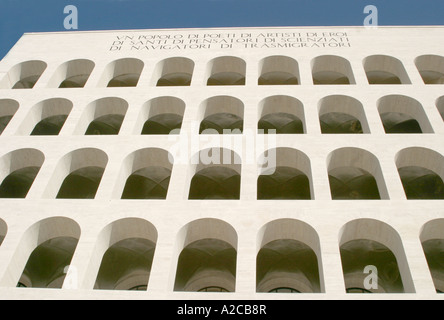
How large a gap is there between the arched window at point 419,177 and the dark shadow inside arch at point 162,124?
9.95m

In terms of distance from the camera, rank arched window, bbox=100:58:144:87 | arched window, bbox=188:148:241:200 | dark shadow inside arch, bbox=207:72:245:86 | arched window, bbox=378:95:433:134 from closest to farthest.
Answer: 1. arched window, bbox=378:95:433:134
2. arched window, bbox=188:148:241:200
3. arched window, bbox=100:58:144:87
4. dark shadow inside arch, bbox=207:72:245:86

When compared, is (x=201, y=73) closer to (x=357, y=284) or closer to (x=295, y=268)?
(x=295, y=268)

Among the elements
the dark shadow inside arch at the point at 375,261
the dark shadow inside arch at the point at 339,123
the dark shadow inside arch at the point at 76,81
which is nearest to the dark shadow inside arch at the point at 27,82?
the dark shadow inside arch at the point at 76,81

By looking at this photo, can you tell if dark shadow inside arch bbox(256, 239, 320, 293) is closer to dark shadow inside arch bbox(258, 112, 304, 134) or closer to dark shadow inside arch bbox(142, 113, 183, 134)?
dark shadow inside arch bbox(258, 112, 304, 134)

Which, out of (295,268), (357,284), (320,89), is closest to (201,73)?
(320,89)

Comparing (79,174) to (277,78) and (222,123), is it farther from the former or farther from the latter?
(277,78)

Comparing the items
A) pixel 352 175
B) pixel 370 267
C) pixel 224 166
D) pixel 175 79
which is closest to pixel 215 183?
pixel 224 166

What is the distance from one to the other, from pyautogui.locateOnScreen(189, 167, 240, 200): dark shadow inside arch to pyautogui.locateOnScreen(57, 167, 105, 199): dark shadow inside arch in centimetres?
405

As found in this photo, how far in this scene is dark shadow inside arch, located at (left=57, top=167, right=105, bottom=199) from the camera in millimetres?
22531

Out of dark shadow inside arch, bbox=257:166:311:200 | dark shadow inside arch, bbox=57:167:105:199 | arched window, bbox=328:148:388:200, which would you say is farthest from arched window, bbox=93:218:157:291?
arched window, bbox=328:148:388:200

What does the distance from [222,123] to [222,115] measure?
0.52 meters

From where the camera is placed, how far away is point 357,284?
68.7 ft

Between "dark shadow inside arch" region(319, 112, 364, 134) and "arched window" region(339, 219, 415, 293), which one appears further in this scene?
"dark shadow inside arch" region(319, 112, 364, 134)

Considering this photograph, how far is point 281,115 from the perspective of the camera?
23.8m
